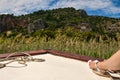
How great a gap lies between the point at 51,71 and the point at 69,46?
5.06 m

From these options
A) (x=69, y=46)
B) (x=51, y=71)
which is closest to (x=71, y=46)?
(x=69, y=46)

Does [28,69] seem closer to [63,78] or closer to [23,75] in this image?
[23,75]

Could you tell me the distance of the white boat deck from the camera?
2.66m

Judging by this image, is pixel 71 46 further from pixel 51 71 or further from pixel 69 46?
pixel 51 71

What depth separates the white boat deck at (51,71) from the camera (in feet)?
8.71

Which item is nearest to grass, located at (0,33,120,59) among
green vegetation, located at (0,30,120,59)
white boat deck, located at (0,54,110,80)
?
green vegetation, located at (0,30,120,59)

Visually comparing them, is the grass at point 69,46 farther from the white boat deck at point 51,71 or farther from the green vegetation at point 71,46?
the white boat deck at point 51,71

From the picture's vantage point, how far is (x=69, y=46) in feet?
25.9

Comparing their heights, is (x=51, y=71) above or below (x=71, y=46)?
above

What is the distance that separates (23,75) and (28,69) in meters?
0.20

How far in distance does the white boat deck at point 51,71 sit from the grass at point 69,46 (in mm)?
3662

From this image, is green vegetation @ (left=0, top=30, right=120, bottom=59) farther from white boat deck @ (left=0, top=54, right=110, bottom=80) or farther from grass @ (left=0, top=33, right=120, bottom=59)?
white boat deck @ (left=0, top=54, right=110, bottom=80)

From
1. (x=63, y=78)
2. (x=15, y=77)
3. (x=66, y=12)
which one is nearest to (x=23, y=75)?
(x=15, y=77)

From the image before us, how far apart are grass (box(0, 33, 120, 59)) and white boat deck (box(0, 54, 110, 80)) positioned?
12.0ft
